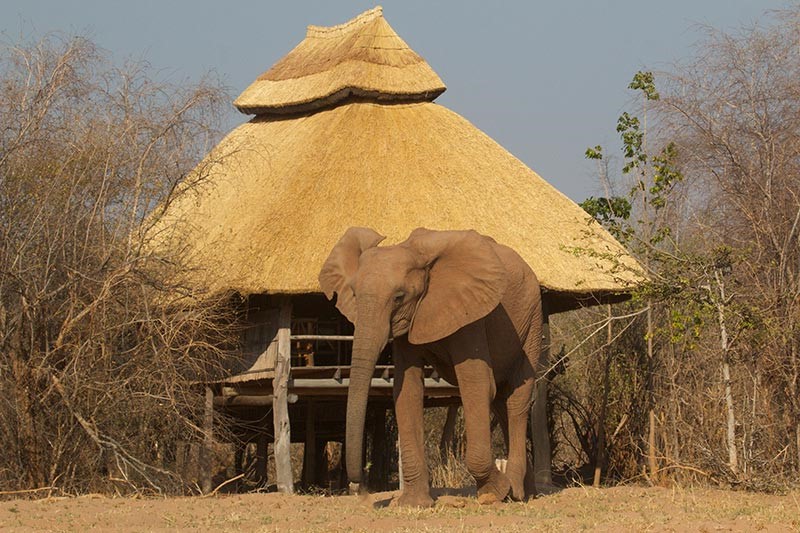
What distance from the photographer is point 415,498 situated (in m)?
9.59

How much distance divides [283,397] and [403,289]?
6898mm

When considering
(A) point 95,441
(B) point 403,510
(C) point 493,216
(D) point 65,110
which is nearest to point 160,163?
(D) point 65,110

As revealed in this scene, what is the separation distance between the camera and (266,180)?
692 inches

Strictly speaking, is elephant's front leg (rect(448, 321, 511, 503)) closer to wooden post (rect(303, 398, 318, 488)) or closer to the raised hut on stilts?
the raised hut on stilts

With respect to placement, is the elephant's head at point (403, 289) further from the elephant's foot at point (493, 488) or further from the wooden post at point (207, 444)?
the wooden post at point (207, 444)

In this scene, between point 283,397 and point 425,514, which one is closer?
point 425,514

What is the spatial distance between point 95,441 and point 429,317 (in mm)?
5563

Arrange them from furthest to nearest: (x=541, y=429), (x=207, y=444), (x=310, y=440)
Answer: (x=310, y=440) < (x=541, y=429) < (x=207, y=444)

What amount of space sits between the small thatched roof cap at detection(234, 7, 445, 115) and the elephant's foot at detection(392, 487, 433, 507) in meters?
10.2

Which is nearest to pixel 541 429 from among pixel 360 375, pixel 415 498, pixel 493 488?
pixel 493 488

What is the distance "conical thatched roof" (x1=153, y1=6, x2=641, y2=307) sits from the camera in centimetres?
1566

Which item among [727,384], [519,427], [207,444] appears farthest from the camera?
[207,444]

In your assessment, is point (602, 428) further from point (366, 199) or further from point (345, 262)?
point (345, 262)

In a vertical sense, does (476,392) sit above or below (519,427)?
above
